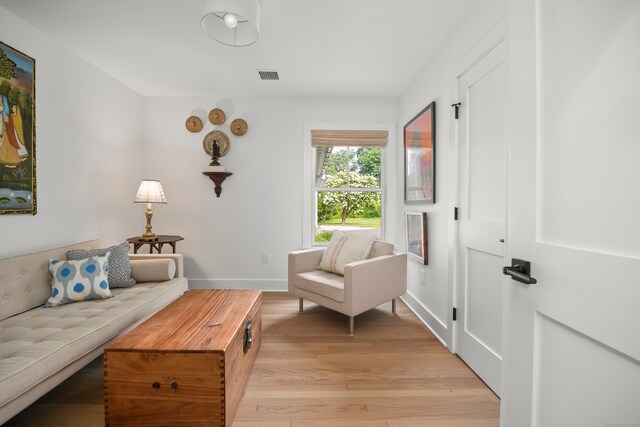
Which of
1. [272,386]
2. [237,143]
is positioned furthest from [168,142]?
[272,386]

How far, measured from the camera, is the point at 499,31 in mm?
1774

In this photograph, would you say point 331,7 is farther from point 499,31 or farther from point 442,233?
point 442,233

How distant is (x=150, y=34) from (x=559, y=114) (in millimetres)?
2801

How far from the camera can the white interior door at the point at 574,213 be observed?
70 centimetres

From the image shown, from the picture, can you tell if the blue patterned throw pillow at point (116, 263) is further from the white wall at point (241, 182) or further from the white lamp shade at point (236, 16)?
the white lamp shade at point (236, 16)

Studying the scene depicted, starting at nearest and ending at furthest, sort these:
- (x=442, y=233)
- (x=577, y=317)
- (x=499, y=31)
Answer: (x=577, y=317), (x=499, y=31), (x=442, y=233)

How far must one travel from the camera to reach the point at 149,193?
128 inches

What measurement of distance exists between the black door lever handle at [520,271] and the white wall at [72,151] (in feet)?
10.0

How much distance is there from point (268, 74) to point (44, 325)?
272 cm

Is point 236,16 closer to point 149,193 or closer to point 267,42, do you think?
point 267,42

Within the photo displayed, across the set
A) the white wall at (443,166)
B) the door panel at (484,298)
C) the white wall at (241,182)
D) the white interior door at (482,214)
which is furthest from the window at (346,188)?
the door panel at (484,298)

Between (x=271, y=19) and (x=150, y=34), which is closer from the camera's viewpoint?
(x=271, y=19)

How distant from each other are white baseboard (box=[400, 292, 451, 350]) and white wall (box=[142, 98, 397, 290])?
1.49 meters

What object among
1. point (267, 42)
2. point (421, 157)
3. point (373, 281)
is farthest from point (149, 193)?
point (421, 157)
